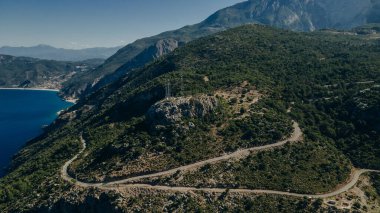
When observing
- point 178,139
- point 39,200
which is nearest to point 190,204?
point 178,139

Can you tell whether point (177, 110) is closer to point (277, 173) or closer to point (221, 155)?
point (221, 155)

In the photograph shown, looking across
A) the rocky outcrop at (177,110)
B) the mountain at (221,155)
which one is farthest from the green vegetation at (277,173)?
the rocky outcrop at (177,110)

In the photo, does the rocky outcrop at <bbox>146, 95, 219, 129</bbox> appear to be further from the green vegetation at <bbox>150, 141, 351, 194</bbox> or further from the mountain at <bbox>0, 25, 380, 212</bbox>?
the green vegetation at <bbox>150, 141, 351, 194</bbox>

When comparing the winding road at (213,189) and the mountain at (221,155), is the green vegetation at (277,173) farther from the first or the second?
the winding road at (213,189)

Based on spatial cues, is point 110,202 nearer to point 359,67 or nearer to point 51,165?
point 51,165

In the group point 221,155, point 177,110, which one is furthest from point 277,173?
point 177,110

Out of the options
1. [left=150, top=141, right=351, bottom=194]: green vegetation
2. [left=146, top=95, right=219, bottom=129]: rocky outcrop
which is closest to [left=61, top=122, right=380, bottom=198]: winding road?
[left=150, top=141, right=351, bottom=194]: green vegetation
